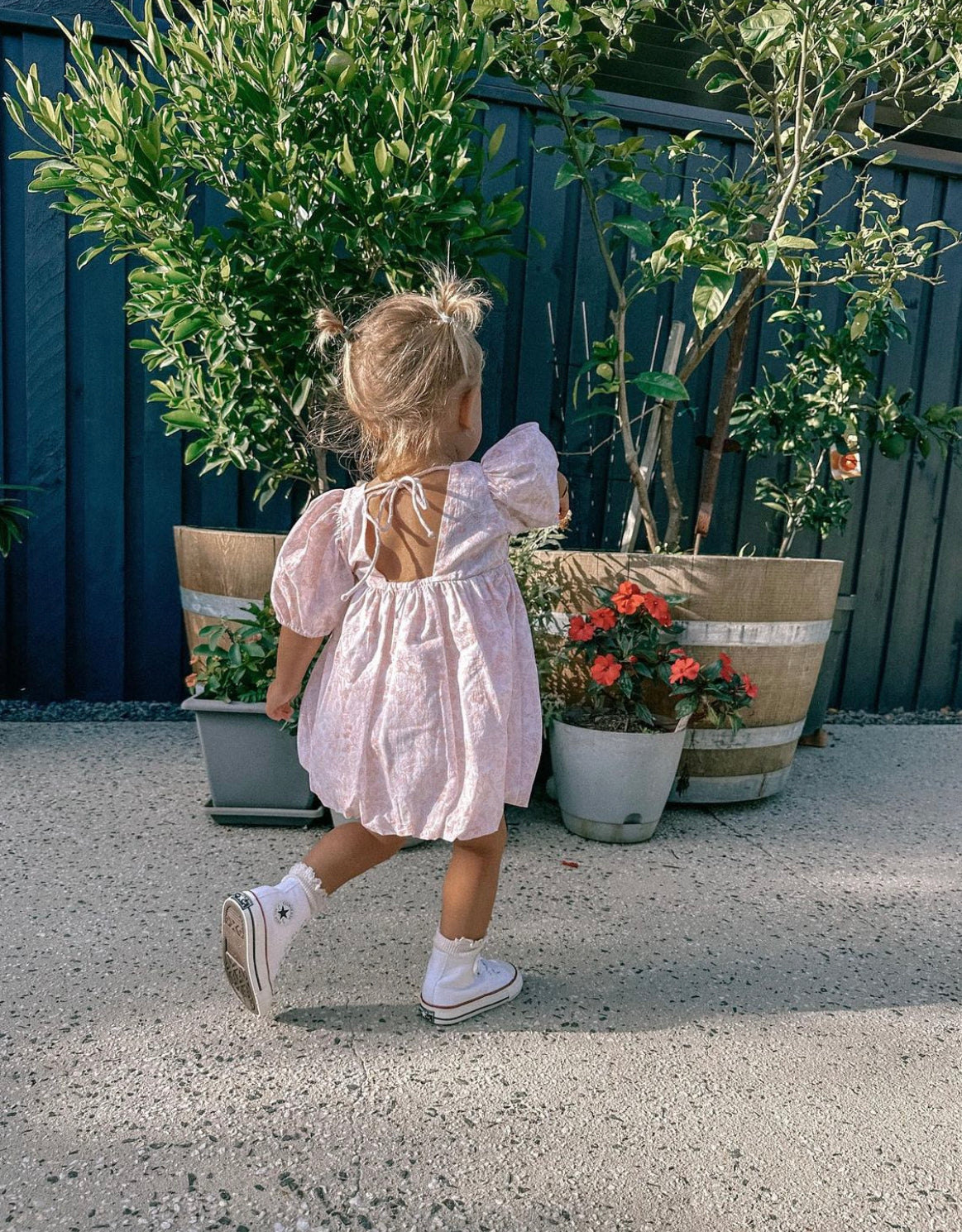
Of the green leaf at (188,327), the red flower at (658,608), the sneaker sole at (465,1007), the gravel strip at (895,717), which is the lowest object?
the gravel strip at (895,717)

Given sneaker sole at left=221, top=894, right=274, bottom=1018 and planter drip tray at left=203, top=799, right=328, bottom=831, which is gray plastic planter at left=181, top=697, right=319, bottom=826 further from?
sneaker sole at left=221, top=894, right=274, bottom=1018

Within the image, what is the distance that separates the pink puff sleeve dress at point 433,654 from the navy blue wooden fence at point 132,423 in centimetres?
170

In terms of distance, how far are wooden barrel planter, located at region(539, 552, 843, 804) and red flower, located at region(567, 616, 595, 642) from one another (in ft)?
0.28

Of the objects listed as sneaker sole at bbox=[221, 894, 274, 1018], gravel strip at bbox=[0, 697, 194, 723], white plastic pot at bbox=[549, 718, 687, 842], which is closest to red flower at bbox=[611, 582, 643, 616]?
white plastic pot at bbox=[549, 718, 687, 842]

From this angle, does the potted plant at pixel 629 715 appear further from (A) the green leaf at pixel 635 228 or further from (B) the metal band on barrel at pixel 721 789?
(A) the green leaf at pixel 635 228

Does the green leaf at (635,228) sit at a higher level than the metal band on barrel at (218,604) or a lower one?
higher

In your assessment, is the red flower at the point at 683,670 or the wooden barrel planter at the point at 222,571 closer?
the red flower at the point at 683,670

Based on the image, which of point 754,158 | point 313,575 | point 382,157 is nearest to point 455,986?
point 313,575

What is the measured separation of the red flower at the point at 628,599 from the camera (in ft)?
8.17

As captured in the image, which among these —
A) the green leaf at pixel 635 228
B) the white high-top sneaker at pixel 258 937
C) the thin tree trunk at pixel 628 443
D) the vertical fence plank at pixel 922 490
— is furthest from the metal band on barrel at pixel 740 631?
the vertical fence plank at pixel 922 490

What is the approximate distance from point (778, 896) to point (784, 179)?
6.50 feet

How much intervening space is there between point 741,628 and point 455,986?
4.45 feet

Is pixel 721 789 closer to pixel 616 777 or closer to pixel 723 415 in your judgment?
pixel 616 777

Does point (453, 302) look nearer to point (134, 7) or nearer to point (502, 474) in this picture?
point (502, 474)
